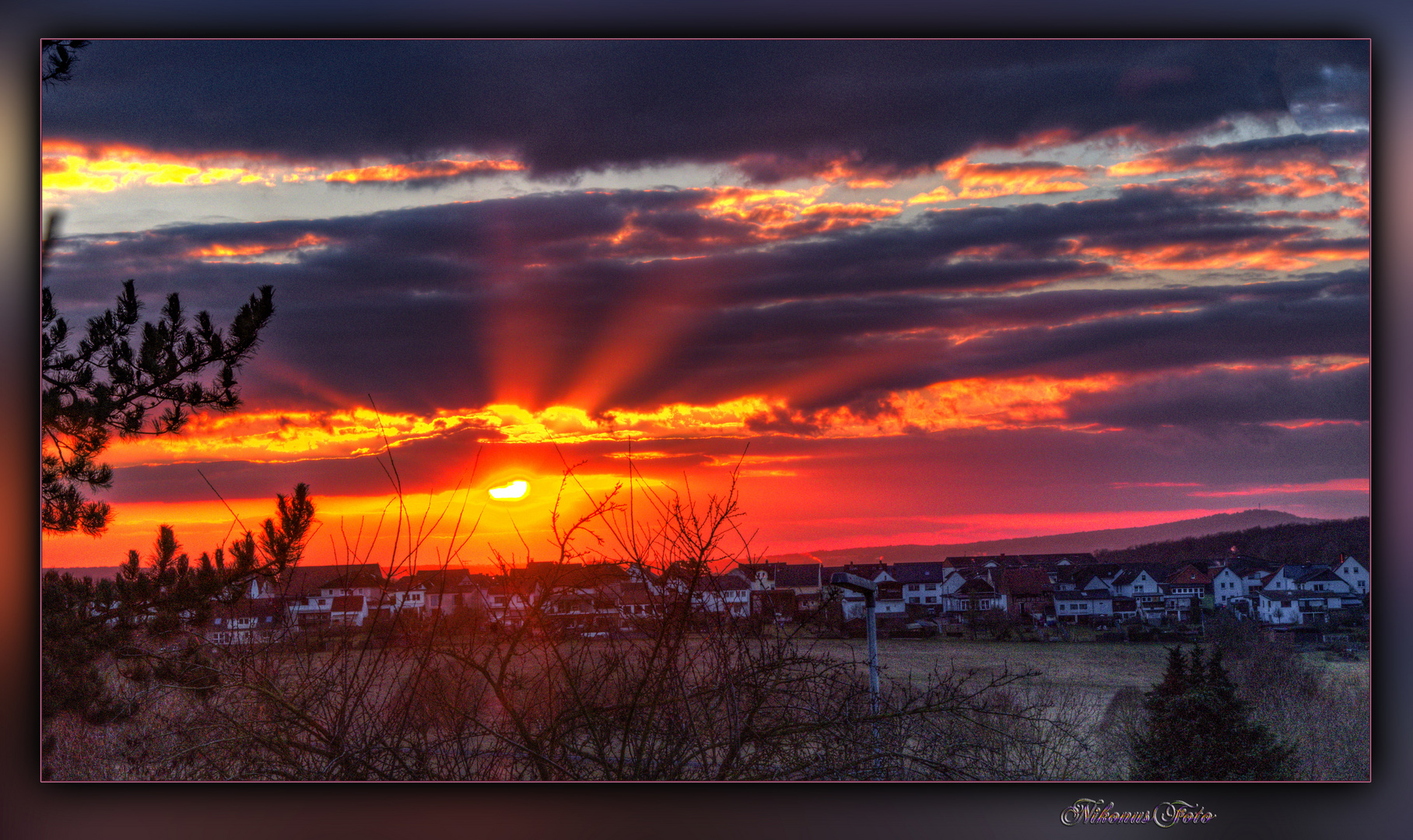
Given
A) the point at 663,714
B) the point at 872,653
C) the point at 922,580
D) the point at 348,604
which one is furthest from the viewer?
the point at 922,580

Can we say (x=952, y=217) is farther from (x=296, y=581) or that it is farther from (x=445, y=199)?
(x=296, y=581)

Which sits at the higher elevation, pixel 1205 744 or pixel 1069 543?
pixel 1069 543

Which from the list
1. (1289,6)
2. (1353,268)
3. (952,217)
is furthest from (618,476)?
(1289,6)

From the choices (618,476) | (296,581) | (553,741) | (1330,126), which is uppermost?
(1330,126)

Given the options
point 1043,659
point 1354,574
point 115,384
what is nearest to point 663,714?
point 1043,659

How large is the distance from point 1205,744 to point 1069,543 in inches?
37.8

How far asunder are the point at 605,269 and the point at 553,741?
202 cm

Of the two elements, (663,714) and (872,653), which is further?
(872,653)

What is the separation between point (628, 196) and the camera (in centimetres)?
432

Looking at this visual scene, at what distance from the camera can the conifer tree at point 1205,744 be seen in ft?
13.1

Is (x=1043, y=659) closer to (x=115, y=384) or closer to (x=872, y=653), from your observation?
(x=872, y=653)

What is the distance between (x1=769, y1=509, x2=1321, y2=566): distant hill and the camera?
13.7 feet

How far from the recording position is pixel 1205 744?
4.03m

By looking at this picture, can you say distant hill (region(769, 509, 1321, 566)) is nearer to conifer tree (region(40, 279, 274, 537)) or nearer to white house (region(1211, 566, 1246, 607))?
white house (region(1211, 566, 1246, 607))
